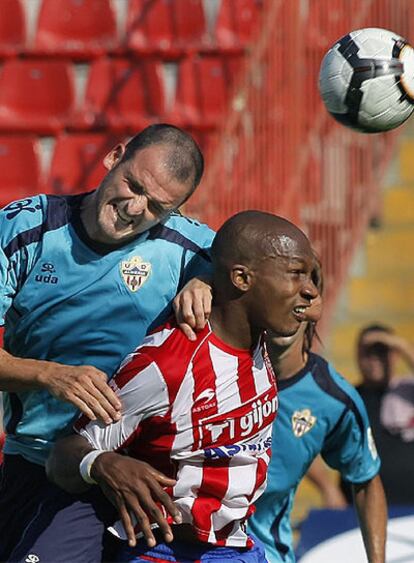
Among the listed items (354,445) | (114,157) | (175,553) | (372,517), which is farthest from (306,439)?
(114,157)

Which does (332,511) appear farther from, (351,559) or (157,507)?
(157,507)

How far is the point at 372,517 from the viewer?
4.54m

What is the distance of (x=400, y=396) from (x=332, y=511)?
160cm

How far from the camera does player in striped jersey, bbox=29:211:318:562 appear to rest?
11.6 ft

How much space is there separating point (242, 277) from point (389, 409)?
411 cm

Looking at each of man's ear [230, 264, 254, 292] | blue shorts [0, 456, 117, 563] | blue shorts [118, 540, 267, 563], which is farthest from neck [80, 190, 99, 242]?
blue shorts [118, 540, 267, 563]

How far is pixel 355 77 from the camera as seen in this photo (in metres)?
4.75

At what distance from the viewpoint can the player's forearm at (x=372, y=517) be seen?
4453 millimetres

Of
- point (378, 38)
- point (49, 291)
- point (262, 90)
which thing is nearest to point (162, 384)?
point (49, 291)

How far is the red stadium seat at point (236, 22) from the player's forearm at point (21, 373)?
600 cm

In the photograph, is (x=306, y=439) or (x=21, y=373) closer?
(x=21, y=373)

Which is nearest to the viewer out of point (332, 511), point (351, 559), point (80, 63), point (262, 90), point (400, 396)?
point (351, 559)

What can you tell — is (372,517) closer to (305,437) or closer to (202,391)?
(305,437)

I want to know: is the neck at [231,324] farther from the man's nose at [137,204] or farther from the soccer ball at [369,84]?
the soccer ball at [369,84]
